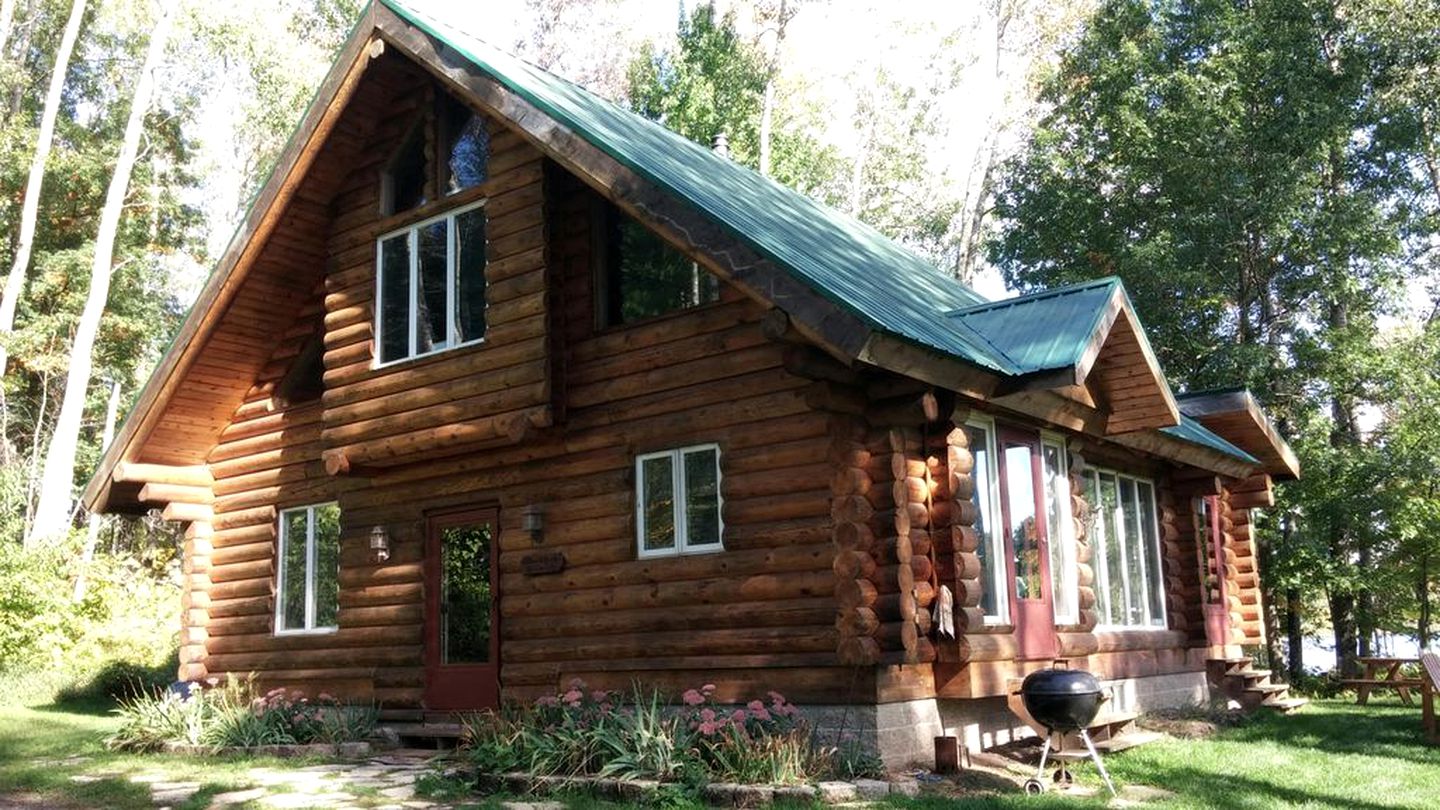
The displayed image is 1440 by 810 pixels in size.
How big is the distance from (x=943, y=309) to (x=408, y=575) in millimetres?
6489

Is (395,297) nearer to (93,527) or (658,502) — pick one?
(658,502)

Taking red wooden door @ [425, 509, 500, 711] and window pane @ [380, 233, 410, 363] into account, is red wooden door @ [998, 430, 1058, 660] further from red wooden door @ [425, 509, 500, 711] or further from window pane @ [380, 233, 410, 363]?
window pane @ [380, 233, 410, 363]

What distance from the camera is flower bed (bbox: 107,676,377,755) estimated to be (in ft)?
38.6

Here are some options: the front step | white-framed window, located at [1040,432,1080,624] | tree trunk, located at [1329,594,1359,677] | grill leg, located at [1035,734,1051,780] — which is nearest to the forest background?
tree trunk, located at [1329,594,1359,677]

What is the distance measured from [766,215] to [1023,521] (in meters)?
3.84

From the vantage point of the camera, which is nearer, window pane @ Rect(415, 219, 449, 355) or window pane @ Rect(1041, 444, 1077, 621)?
window pane @ Rect(1041, 444, 1077, 621)

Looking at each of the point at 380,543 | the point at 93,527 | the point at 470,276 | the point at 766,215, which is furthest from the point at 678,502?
the point at 93,527

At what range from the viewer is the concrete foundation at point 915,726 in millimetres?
9469

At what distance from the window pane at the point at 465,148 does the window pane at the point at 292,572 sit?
475 cm

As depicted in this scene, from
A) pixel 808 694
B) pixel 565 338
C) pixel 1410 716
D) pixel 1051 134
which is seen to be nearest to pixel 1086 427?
pixel 808 694

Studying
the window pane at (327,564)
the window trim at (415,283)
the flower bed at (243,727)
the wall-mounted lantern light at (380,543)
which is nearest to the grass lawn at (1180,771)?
the flower bed at (243,727)

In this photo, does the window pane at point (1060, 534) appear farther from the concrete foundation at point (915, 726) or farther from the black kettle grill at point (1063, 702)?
the black kettle grill at point (1063, 702)

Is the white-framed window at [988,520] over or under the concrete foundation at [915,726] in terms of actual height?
over

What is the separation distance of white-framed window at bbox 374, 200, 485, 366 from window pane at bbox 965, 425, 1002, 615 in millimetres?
5086
